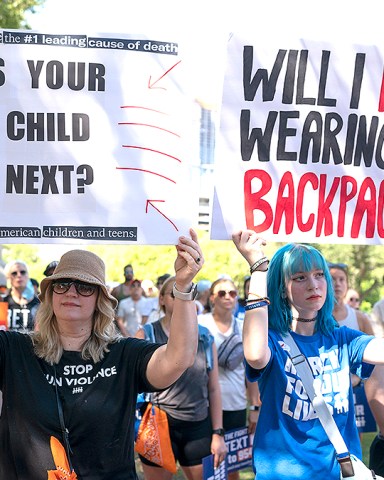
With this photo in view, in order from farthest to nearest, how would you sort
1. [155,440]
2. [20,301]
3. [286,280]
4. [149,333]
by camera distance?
[20,301]
[149,333]
[155,440]
[286,280]

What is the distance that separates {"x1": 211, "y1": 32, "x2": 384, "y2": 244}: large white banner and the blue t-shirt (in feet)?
1.74

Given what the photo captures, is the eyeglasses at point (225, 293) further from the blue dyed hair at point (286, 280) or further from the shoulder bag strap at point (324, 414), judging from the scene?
the shoulder bag strap at point (324, 414)

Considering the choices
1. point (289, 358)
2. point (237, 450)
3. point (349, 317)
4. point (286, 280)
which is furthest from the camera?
point (349, 317)

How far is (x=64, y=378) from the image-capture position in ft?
10.7

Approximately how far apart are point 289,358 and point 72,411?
97 cm

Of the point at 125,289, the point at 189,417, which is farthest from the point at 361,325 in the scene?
the point at 125,289

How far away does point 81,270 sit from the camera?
338 cm

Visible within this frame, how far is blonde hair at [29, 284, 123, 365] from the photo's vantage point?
3312mm

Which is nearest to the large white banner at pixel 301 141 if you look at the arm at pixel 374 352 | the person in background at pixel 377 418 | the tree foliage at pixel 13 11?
the arm at pixel 374 352

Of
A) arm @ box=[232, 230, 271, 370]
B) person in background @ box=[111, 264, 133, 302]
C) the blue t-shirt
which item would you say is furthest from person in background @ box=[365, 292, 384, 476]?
person in background @ box=[111, 264, 133, 302]

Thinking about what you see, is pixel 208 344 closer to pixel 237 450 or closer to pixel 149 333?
pixel 149 333

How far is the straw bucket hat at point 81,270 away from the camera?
3355mm

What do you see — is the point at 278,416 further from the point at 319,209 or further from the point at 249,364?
the point at 319,209

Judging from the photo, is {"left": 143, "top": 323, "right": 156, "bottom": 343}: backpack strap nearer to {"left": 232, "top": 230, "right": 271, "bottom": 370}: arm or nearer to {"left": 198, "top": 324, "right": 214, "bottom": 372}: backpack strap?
{"left": 198, "top": 324, "right": 214, "bottom": 372}: backpack strap
